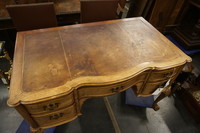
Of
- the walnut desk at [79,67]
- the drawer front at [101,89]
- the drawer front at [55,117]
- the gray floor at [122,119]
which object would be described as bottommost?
the gray floor at [122,119]

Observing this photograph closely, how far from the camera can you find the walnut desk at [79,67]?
2.39 ft

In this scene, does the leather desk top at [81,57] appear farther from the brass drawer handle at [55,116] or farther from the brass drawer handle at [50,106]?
the brass drawer handle at [55,116]

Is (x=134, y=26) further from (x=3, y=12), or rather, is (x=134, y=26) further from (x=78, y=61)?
(x=3, y=12)

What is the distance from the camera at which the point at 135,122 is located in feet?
4.81

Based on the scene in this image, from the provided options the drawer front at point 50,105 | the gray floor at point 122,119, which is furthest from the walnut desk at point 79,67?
the gray floor at point 122,119

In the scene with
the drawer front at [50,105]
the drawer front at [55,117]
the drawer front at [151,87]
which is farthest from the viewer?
the drawer front at [151,87]

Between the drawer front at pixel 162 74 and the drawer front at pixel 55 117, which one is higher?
the drawer front at pixel 162 74

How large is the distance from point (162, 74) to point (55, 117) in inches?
36.0

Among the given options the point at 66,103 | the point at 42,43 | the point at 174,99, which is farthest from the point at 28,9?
the point at 174,99

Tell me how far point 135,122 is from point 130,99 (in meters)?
0.28

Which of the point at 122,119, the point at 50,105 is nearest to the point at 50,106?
the point at 50,105

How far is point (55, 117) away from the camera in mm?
858

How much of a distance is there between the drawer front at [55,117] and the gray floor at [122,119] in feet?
1.72

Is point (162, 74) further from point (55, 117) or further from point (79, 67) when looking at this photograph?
point (55, 117)
